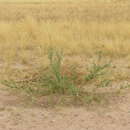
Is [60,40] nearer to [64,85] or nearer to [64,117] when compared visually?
[64,85]

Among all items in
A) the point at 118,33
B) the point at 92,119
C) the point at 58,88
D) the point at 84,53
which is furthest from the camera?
the point at 118,33

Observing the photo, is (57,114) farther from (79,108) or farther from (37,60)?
(37,60)

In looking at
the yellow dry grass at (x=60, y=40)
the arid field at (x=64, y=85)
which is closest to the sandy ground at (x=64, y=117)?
the arid field at (x=64, y=85)

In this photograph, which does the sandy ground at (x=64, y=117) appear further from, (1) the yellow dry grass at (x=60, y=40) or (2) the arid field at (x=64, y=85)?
(1) the yellow dry grass at (x=60, y=40)

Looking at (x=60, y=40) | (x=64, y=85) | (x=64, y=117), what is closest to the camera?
(x=64, y=117)

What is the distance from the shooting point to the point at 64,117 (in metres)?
4.52

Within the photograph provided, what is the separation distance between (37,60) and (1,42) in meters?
1.91

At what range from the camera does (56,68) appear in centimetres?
540

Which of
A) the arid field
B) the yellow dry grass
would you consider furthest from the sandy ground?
the yellow dry grass

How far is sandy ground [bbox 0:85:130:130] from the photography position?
14.0 feet

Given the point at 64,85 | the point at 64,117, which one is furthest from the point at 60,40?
the point at 64,117

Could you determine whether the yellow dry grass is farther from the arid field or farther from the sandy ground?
the sandy ground

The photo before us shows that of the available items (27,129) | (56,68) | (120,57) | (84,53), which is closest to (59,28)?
(84,53)

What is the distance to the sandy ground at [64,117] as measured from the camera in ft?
14.0
